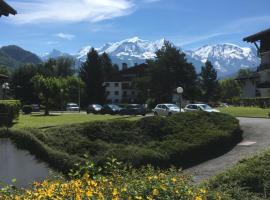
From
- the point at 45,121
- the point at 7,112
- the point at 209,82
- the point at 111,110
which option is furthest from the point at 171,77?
the point at 7,112

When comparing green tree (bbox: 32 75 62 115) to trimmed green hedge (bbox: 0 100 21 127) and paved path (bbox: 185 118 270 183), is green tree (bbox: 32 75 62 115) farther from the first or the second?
paved path (bbox: 185 118 270 183)

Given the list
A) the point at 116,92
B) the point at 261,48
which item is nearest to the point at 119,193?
the point at 261,48

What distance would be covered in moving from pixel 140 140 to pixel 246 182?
27.7 ft

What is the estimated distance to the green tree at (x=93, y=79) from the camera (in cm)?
10088

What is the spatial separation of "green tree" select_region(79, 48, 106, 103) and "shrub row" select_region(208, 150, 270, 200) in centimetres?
8921

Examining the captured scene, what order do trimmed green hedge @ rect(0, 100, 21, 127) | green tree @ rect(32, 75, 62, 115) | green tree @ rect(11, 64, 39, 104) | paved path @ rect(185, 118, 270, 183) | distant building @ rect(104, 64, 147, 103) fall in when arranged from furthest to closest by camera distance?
distant building @ rect(104, 64, 147, 103), green tree @ rect(11, 64, 39, 104), green tree @ rect(32, 75, 62, 115), trimmed green hedge @ rect(0, 100, 21, 127), paved path @ rect(185, 118, 270, 183)

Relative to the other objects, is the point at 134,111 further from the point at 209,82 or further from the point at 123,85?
the point at 123,85

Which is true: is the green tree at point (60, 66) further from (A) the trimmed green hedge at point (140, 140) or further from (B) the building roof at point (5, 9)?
(B) the building roof at point (5, 9)

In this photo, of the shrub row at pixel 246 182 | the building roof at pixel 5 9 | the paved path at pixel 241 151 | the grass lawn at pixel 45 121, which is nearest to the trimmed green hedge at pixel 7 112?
the grass lawn at pixel 45 121

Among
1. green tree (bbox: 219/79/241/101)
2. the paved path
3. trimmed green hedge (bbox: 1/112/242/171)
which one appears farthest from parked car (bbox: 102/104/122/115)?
green tree (bbox: 219/79/241/101)

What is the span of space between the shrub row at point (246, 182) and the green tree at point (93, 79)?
3512 inches

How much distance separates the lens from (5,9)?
60.7 ft

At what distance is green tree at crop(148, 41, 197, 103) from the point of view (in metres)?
94.5

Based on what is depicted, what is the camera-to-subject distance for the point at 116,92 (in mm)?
150375
